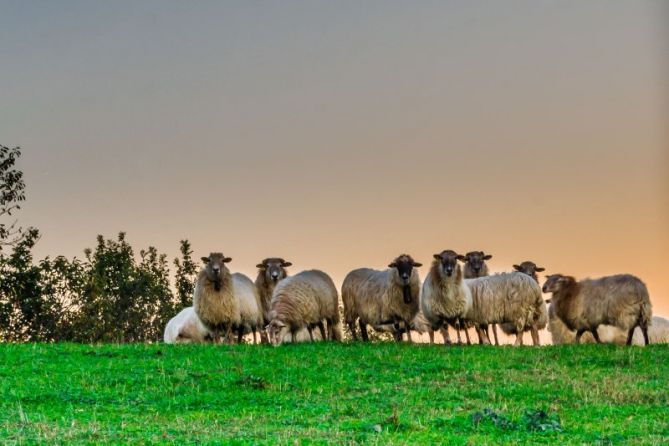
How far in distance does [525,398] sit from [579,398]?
1000 millimetres

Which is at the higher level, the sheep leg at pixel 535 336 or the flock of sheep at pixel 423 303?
the flock of sheep at pixel 423 303

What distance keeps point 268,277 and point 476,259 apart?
721 centimetres

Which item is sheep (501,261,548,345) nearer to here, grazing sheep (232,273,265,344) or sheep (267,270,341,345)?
sheep (267,270,341,345)

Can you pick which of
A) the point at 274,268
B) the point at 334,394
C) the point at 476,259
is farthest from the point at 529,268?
the point at 334,394

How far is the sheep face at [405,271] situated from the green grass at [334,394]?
159 inches

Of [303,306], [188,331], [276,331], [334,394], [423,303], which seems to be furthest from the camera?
[188,331]

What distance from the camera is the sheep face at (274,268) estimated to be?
33750 mm

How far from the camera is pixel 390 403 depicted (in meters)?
18.0

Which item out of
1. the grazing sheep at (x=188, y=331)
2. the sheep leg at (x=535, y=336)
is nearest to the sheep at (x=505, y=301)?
the sheep leg at (x=535, y=336)

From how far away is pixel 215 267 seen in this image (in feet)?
102

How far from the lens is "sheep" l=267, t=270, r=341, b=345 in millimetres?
29484

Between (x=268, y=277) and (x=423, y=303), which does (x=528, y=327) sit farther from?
(x=268, y=277)

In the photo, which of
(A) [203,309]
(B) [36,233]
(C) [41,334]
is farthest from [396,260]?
(C) [41,334]

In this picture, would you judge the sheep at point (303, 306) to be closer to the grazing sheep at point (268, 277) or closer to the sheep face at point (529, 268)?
the grazing sheep at point (268, 277)
